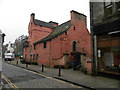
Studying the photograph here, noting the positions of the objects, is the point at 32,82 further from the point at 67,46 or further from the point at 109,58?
the point at 67,46

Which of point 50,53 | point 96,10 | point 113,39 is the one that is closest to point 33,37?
point 50,53

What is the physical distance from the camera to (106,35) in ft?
33.9

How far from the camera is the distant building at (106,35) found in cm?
950

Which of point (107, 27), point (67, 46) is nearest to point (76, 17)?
point (67, 46)

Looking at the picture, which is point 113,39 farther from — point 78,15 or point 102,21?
point 78,15

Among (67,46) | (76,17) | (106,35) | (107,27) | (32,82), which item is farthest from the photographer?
(76,17)

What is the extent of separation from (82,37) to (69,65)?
8.31m

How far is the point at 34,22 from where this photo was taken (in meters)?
30.0

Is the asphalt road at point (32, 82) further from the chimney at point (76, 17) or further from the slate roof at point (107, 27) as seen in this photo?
the chimney at point (76, 17)

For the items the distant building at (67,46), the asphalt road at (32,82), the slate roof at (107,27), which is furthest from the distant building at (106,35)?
the distant building at (67,46)

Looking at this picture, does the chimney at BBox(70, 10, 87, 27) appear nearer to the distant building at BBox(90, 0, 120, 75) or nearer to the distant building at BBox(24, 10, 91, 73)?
the distant building at BBox(24, 10, 91, 73)

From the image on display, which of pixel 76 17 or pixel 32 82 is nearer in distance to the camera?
pixel 32 82

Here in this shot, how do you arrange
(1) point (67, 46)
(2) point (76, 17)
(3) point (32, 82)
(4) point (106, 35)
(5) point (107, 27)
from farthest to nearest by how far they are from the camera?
(2) point (76, 17), (1) point (67, 46), (4) point (106, 35), (5) point (107, 27), (3) point (32, 82)

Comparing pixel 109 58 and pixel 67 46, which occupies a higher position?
pixel 67 46
